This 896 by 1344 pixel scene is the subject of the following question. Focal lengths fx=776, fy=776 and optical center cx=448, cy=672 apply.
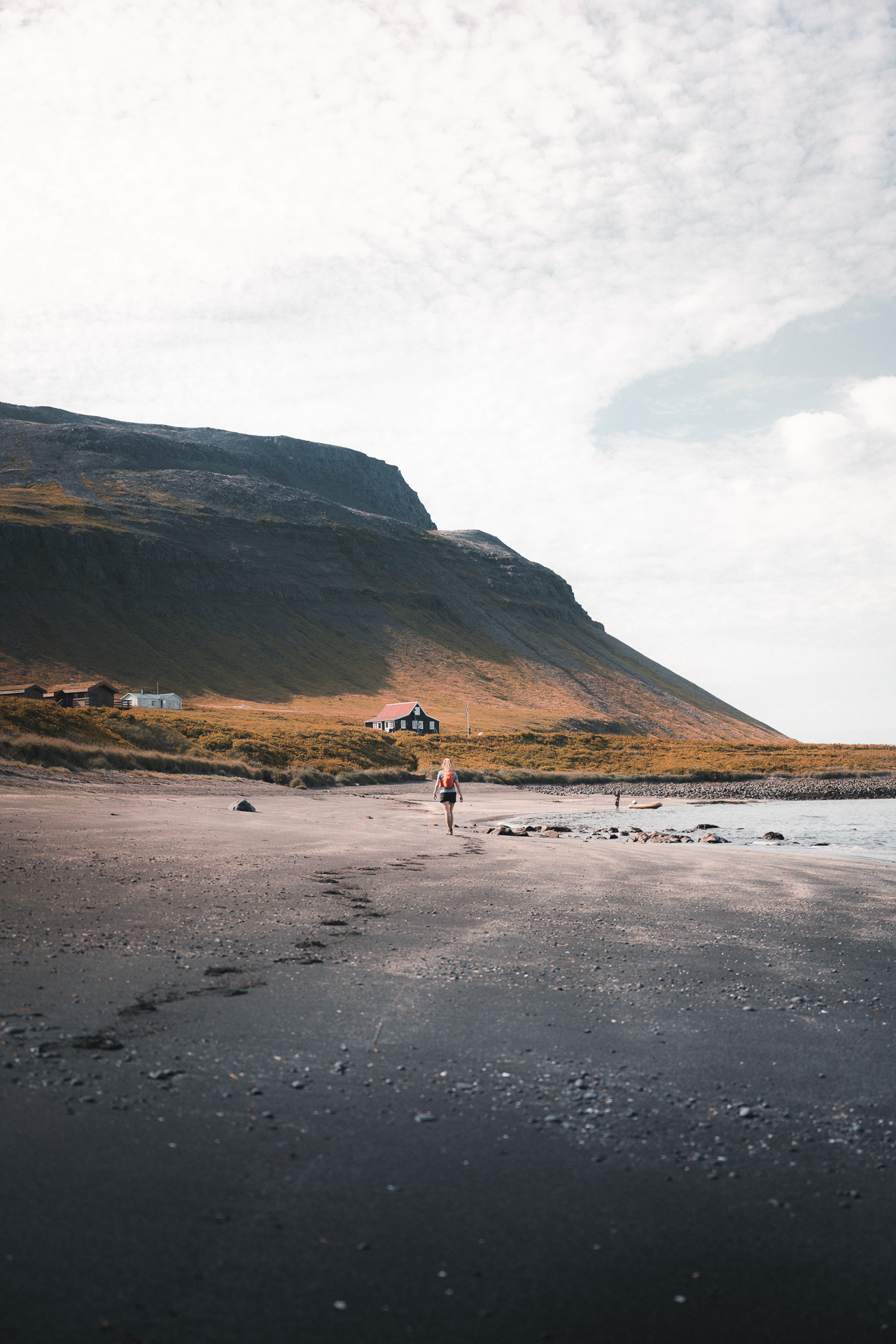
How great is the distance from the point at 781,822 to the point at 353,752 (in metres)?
34.8

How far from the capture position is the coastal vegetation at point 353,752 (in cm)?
3678

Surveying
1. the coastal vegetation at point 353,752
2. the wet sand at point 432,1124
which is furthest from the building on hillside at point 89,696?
the wet sand at point 432,1124

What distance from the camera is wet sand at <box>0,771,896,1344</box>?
3092 millimetres

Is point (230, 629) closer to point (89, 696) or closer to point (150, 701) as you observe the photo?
point (150, 701)

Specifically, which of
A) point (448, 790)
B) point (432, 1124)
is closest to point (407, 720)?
point (448, 790)

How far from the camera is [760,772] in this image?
76250mm

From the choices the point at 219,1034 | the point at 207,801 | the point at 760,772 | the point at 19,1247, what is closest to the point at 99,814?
the point at 207,801

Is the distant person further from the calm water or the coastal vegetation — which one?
the coastal vegetation

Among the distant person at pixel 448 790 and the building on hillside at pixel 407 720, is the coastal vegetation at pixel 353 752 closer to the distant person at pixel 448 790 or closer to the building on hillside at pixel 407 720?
the building on hillside at pixel 407 720

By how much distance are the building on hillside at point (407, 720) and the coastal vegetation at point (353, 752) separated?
1741 centimetres

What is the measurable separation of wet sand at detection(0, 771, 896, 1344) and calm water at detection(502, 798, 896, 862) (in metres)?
16.1

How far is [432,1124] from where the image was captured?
4.49 metres

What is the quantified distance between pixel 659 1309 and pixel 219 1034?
3.51 m

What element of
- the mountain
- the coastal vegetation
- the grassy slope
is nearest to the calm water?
the coastal vegetation
